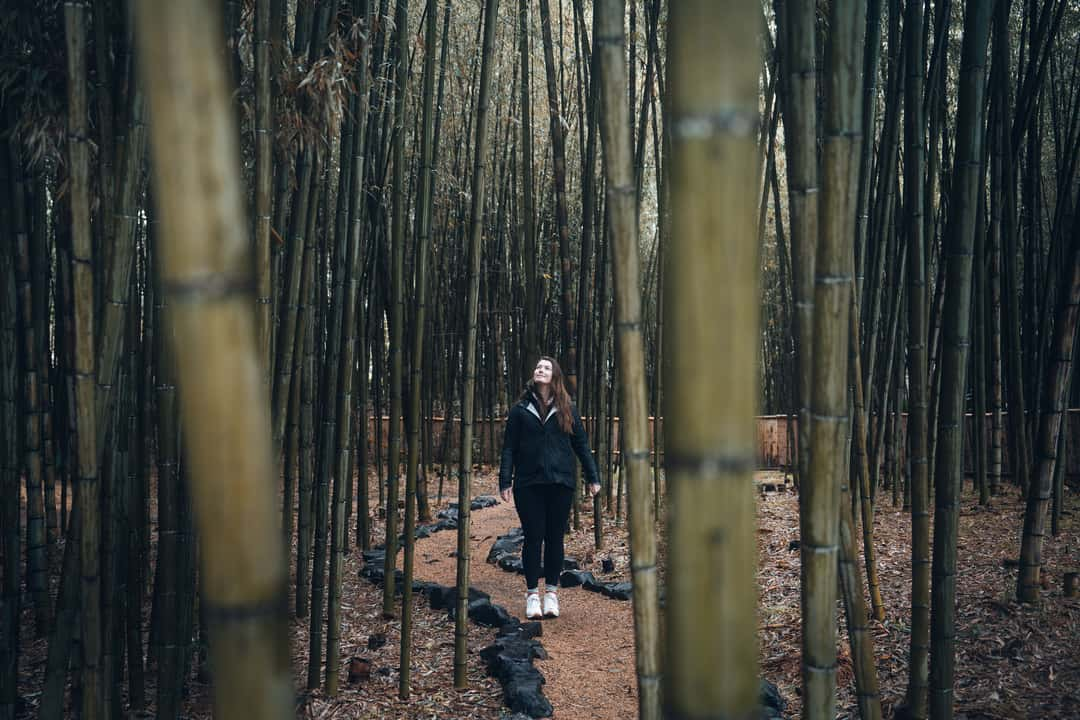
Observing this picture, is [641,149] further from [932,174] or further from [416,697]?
[416,697]

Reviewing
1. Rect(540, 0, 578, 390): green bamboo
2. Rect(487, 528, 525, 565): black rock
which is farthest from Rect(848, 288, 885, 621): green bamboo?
Rect(487, 528, 525, 565): black rock

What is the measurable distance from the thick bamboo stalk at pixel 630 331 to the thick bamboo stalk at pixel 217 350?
39 cm

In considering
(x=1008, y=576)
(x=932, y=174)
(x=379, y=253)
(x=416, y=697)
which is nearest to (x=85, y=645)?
(x=416, y=697)

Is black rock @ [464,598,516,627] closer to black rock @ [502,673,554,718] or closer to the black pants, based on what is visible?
the black pants

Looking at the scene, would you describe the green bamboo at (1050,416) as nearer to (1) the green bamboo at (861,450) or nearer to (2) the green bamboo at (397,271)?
(1) the green bamboo at (861,450)

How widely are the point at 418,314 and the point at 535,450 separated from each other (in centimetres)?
108

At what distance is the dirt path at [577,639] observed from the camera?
2.72 m

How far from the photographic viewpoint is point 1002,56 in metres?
2.86

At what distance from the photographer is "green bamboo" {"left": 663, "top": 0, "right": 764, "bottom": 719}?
2.17 feet

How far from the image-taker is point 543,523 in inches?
141

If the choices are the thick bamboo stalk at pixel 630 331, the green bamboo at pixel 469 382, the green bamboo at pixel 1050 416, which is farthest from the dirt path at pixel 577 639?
the thick bamboo stalk at pixel 630 331

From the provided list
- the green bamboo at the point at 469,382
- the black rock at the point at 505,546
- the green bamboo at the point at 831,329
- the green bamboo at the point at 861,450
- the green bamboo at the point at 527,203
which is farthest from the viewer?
the black rock at the point at 505,546

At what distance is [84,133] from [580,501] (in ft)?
14.8

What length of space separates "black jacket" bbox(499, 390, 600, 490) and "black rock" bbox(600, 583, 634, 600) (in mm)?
600
